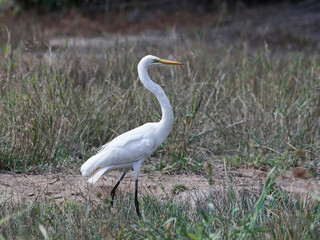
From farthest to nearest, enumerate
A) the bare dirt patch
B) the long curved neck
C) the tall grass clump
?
the tall grass clump → the bare dirt patch → the long curved neck

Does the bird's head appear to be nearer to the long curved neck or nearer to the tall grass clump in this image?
the long curved neck

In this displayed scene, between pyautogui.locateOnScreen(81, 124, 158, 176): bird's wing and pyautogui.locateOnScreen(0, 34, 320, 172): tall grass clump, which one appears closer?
pyautogui.locateOnScreen(81, 124, 158, 176): bird's wing

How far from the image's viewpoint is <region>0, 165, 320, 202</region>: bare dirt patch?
394 cm

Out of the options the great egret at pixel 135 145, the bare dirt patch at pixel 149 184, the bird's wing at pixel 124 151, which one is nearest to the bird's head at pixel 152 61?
the great egret at pixel 135 145

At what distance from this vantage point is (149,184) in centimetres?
425

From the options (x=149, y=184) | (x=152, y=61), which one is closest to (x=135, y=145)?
(x=152, y=61)

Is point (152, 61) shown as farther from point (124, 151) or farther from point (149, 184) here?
point (149, 184)

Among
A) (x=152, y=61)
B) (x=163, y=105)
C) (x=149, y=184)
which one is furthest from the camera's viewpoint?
(x=149, y=184)

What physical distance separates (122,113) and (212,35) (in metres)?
4.95

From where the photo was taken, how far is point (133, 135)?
3.68m

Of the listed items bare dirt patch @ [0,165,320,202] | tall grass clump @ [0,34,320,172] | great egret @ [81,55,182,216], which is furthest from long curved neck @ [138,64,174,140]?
tall grass clump @ [0,34,320,172]

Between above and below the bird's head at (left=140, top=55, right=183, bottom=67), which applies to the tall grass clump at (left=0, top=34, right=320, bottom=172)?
below

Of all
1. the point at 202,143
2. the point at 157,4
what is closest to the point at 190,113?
the point at 202,143

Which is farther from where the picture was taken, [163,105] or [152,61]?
[152,61]
